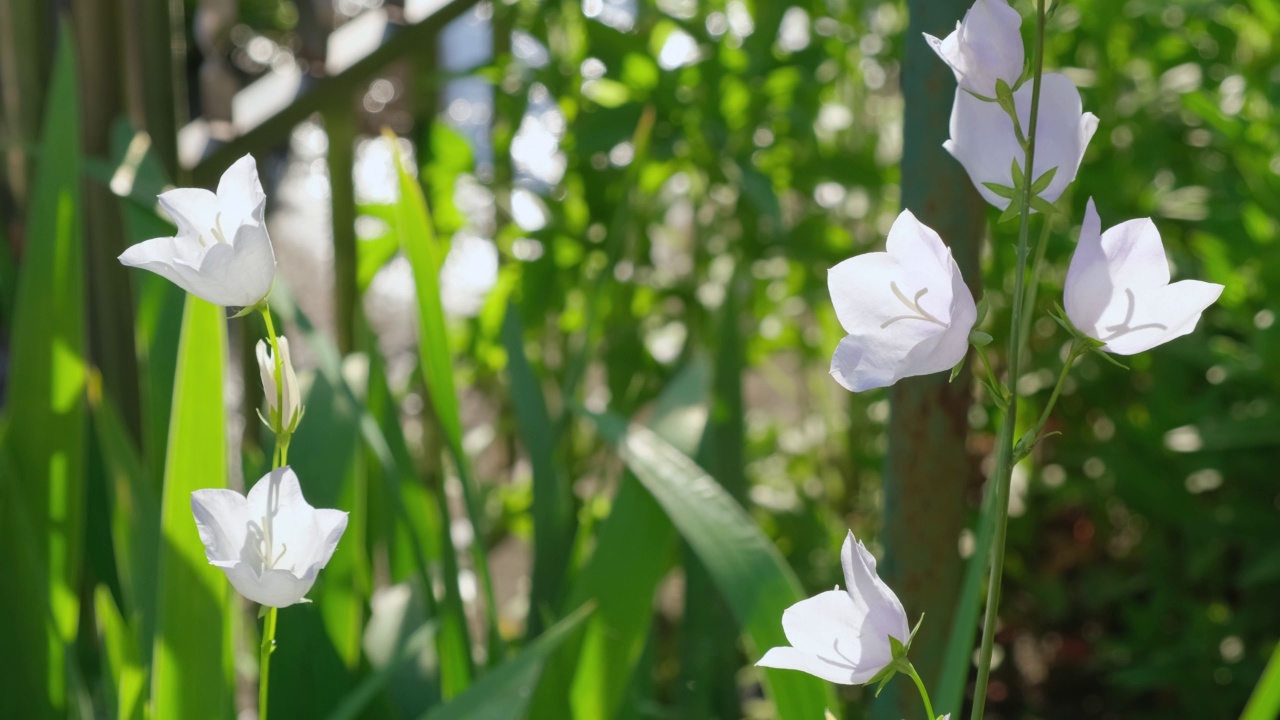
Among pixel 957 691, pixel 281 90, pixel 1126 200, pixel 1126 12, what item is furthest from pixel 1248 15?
pixel 281 90

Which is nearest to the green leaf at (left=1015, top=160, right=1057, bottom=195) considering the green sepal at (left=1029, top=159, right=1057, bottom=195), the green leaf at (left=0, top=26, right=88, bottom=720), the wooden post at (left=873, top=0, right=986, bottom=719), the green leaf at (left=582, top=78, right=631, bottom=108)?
the green sepal at (left=1029, top=159, right=1057, bottom=195)

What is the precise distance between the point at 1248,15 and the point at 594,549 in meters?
0.99

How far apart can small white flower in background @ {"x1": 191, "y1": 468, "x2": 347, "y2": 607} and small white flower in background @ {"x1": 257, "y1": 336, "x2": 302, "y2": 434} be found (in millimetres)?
20

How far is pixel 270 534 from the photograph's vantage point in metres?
0.36

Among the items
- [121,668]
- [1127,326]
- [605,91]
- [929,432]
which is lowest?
[121,668]

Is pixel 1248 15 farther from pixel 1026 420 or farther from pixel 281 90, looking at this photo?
pixel 281 90

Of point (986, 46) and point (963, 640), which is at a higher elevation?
point (986, 46)

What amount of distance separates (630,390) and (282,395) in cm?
90

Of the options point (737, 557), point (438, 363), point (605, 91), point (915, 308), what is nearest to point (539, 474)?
point (438, 363)

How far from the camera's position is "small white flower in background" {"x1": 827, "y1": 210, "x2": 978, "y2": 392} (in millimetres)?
315

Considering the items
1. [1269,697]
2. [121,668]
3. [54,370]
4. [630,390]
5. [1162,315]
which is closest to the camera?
[1162,315]

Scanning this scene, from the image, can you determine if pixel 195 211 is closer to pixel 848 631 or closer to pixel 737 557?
pixel 848 631

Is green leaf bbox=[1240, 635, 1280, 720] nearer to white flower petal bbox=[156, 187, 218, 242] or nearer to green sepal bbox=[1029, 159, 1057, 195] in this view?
green sepal bbox=[1029, 159, 1057, 195]

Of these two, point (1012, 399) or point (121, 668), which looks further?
point (121, 668)
